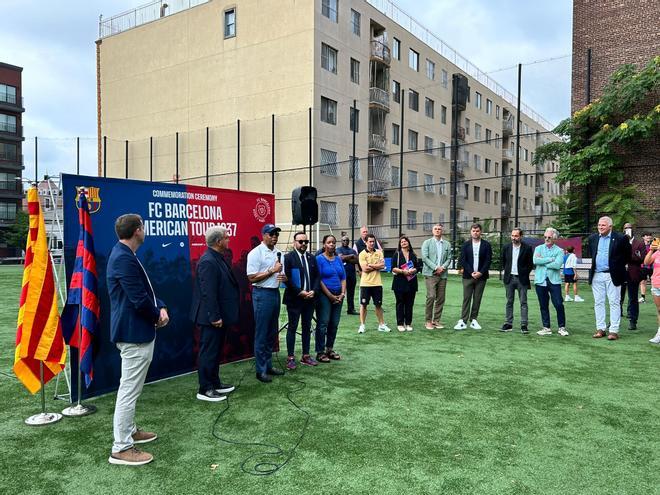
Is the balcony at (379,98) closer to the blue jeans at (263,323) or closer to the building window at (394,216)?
the building window at (394,216)

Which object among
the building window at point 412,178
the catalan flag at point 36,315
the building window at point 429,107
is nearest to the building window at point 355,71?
the building window at point 412,178

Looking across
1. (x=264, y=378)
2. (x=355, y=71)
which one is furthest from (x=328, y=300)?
(x=355, y=71)

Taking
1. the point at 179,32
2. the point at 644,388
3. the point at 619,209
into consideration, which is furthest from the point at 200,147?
the point at 644,388

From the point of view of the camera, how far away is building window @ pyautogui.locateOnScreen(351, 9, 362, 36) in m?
27.5

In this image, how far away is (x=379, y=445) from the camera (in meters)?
3.86

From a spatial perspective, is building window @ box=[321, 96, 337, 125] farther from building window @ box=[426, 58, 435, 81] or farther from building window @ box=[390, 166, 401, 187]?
building window @ box=[426, 58, 435, 81]

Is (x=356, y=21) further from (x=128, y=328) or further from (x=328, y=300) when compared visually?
(x=128, y=328)

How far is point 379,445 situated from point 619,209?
53.0 ft

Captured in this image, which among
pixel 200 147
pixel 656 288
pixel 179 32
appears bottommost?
pixel 656 288

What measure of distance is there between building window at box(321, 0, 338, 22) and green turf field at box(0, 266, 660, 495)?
22.9 m

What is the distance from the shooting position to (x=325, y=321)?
21.1 ft

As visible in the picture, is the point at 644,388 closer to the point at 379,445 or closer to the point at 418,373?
the point at 418,373

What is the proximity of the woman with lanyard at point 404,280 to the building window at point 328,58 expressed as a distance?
1925 centimetres

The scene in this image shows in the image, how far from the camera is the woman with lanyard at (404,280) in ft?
28.0
